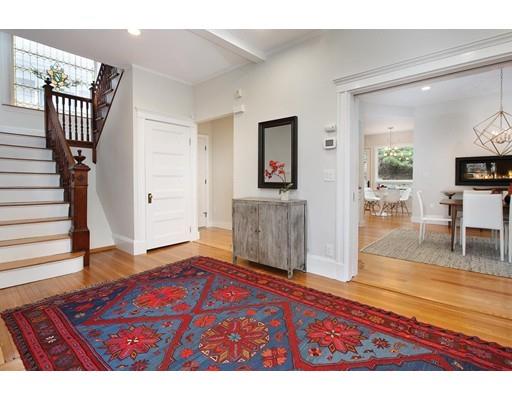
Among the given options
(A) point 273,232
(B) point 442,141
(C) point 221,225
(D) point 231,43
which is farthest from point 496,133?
(C) point 221,225

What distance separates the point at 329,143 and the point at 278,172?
812 mm

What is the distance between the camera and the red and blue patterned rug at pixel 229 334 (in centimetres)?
160

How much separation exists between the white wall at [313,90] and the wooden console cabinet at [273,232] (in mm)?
191

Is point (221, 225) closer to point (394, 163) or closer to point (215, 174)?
point (215, 174)

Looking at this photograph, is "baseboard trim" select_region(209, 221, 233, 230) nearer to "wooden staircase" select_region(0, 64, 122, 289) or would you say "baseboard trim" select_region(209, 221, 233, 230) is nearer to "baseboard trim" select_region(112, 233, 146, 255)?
"baseboard trim" select_region(112, 233, 146, 255)

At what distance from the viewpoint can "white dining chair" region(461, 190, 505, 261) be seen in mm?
3680

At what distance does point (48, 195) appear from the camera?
405 cm

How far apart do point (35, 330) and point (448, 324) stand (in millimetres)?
3128

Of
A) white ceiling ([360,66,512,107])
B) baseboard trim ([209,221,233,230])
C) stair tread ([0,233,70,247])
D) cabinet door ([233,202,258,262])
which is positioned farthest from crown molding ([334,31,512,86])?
baseboard trim ([209,221,233,230])

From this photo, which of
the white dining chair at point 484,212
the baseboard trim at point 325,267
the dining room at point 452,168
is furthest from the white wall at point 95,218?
the white dining chair at point 484,212

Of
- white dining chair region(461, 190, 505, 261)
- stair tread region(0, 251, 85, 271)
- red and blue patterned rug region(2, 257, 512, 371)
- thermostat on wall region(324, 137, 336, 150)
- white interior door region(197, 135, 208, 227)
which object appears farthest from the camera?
white interior door region(197, 135, 208, 227)

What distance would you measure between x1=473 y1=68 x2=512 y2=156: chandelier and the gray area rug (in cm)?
250
